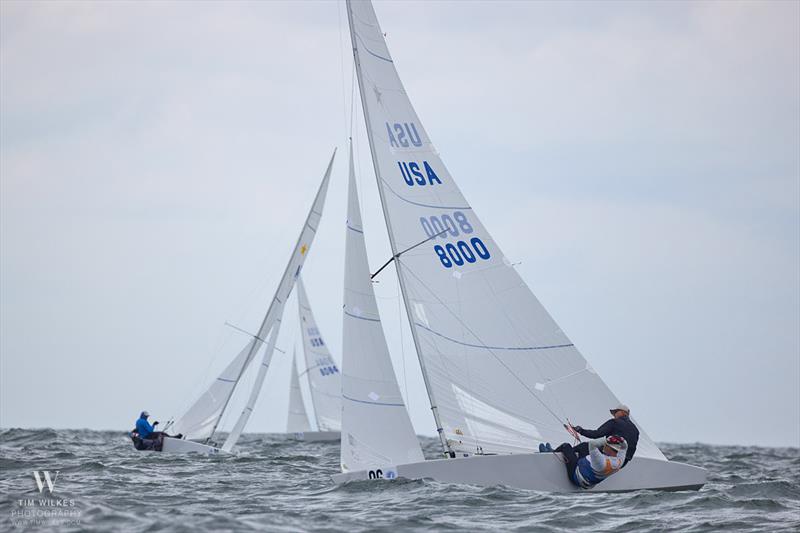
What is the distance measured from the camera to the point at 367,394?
15875mm

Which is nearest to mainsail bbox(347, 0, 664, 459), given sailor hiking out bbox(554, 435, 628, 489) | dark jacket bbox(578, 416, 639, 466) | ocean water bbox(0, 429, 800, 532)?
dark jacket bbox(578, 416, 639, 466)

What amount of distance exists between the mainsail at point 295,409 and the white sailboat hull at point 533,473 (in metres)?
37.1

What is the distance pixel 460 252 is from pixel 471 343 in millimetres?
1585

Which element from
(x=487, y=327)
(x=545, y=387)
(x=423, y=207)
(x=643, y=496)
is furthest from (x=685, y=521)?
(x=423, y=207)

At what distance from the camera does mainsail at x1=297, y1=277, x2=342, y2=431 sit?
161 feet

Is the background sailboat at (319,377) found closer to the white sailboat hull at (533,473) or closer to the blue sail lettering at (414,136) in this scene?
the blue sail lettering at (414,136)

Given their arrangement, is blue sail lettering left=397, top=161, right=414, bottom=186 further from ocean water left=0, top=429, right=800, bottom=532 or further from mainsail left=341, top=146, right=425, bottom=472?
ocean water left=0, top=429, right=800, bottom=532

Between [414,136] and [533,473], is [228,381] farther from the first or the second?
[533,473]

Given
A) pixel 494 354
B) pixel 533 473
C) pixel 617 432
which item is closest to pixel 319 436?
pixel 494 354

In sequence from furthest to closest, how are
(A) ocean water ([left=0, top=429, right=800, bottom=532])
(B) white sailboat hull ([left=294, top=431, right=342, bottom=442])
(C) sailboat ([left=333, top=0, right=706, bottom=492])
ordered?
1. (B) white sailboat hull ([left=294, top=431, right=342, bottom=442])
2. (C) sailboat ([left=333, top=0, right=706, bottom=492])
3. (A) ocean water ([left=0, top=429, right=800, bottom=532])

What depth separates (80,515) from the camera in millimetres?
11844

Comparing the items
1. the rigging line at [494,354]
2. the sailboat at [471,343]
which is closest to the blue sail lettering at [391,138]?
the sailboat at [471,343]

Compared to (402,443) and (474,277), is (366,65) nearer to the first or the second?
(474,277)

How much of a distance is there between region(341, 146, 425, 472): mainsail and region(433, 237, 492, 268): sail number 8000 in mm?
1312
